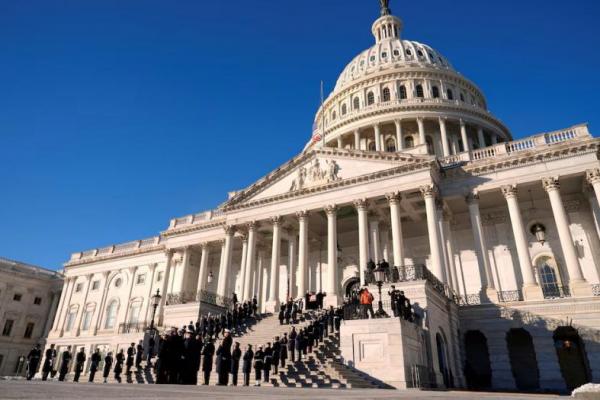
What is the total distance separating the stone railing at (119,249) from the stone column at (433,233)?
34.7m

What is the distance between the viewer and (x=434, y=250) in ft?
92.2

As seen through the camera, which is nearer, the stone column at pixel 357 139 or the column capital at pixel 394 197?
the column capital at pixel 394 197

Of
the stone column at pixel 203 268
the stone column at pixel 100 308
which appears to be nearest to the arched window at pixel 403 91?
the stone column at pixel 203 268

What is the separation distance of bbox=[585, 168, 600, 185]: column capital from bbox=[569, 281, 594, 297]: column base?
727cm

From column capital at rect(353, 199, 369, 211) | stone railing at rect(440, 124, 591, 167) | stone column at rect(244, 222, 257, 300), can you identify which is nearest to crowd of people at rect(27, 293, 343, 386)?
stone column at rect(244, 222, 257, 300)

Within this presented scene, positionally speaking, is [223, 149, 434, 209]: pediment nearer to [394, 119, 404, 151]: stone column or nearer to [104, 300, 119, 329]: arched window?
[394, 119, 404, 151]: stone column

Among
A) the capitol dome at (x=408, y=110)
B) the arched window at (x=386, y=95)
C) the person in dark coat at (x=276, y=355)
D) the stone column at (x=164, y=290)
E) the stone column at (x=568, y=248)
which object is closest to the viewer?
the person in dark coat at (x=276, y=355)

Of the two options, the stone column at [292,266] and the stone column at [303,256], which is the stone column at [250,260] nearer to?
the stone column at [292,266]

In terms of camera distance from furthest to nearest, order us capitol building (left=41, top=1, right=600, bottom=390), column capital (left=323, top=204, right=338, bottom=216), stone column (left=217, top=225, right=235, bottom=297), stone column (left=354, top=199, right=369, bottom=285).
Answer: stone column (left=217, top=225, right=235, bottom=297) < column capital (left=323, top=204, right=338, bottom=216) < stone column (left=354, top=199, right=369, bottom=285) < us capitol building (left=41, top=1, right=600, bottom=390)

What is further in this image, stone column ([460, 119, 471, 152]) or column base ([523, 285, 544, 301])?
stone column ([460, 119, 471, 152])

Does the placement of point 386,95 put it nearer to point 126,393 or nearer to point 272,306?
point 272,306

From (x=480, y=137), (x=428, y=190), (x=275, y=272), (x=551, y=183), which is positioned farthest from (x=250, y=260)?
(x=480, y=137)

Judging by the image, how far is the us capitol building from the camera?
83.4ft

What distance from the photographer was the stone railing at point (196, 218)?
43.8 meters
